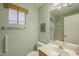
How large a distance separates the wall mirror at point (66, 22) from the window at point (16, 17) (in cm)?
36

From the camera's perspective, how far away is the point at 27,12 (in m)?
1.28

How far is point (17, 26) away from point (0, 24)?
7.5 inches

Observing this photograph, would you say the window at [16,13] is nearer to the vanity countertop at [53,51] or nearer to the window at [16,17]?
the window at [16,17]

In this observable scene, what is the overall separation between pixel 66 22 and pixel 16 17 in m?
0.60

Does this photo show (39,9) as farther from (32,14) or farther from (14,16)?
(14,16)

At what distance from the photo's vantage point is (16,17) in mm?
1266

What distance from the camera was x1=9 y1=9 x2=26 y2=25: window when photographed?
4.06 ft

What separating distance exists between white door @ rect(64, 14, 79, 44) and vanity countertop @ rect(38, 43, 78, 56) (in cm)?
14

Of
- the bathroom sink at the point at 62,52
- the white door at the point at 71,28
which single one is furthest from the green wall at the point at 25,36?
the white door at the point at 71,28

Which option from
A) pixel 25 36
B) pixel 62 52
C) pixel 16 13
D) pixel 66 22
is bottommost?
pixel 62 52

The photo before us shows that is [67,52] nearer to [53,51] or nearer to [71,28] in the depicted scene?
[53,51]

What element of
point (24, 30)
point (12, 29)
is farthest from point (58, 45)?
point (12, 29)

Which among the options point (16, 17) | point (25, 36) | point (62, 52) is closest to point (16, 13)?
point (16, 17)

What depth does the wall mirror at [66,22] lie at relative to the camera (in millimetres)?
1202
